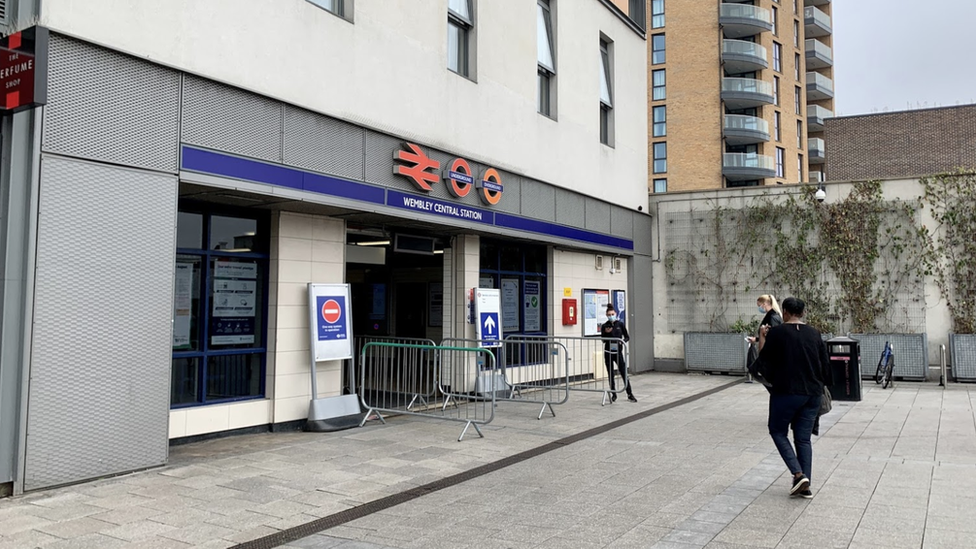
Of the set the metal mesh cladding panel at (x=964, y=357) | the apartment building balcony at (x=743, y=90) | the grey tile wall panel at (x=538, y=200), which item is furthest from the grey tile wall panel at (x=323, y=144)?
the apartment building balcony at (x=743, y=90)

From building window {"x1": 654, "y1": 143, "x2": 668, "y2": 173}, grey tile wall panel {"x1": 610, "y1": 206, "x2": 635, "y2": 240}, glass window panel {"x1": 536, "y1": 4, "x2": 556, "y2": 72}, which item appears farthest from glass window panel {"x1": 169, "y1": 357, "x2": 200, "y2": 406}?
building window {"x1": 654, "y1": 143, "x2": 668, "y2": 173}

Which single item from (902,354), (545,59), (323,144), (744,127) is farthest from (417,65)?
(744,127)

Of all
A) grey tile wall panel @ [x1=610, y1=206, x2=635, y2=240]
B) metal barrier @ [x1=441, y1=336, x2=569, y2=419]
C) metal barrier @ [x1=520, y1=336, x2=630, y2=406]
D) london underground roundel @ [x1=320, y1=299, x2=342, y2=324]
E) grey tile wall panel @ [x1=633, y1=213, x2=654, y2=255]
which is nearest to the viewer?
london underground roundel @ [x1=320, y1=299, x2=342, y2=324]

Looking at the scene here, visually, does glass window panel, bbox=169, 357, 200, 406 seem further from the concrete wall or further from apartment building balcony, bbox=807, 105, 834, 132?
apartment building balcony, bbox=807, 105, 834, 132

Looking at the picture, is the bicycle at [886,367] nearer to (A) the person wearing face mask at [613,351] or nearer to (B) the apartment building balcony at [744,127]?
(A) the person wearing face mask at [613,351]

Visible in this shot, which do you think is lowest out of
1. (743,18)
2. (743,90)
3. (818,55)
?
(743,90)

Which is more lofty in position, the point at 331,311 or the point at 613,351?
the point at 331,311

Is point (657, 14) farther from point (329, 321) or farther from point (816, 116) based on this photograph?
point (329, 321)

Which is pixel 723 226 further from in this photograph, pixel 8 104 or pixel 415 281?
pixel 8 104

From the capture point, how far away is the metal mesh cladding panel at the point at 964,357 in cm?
1487

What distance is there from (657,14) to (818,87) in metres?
14.4

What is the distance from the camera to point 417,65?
34.7ft

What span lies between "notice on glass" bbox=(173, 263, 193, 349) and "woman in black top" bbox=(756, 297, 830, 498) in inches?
247

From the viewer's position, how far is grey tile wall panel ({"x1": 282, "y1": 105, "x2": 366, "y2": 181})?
8578 mm
